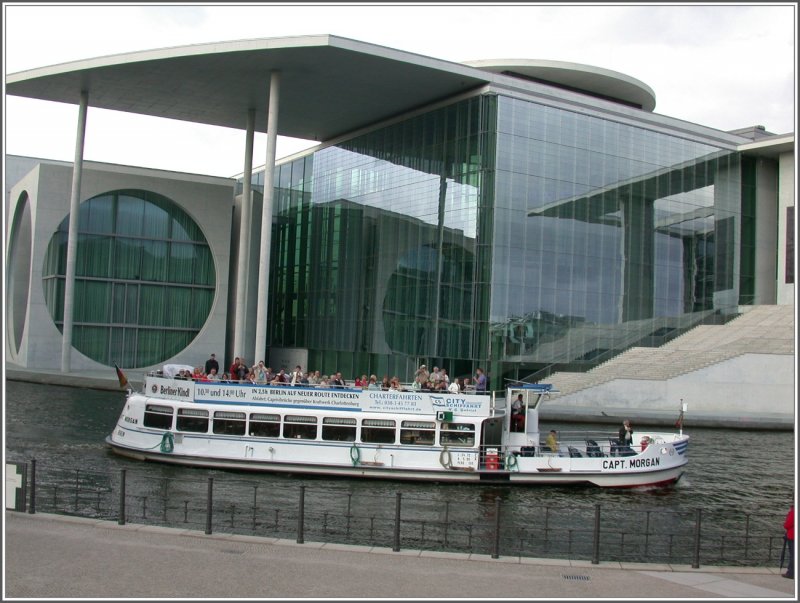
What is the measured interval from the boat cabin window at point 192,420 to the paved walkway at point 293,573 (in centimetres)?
1326

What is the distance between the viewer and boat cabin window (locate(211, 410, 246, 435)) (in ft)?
93.1

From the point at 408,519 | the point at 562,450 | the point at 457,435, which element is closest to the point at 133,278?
the point at 457,435

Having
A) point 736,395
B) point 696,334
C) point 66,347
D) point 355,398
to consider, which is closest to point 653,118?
point 696,334

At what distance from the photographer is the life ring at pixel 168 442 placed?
2845 centimetres

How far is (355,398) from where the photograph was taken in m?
27.7

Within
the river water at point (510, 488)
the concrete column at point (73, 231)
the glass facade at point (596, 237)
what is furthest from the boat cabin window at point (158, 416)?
the concrete column at point (73, 231)

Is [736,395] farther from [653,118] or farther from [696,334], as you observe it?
[653,118]

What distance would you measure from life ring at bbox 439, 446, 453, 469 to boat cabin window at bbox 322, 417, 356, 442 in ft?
9.06

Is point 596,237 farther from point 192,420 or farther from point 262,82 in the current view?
point 192,420

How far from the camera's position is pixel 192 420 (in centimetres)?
2877

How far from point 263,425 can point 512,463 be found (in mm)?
7927

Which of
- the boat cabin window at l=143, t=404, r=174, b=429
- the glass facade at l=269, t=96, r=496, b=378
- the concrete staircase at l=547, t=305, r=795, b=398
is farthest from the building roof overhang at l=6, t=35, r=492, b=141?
the boat cabin window at l=143, t=404, r=174, b=429

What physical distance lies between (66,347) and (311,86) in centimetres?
2412

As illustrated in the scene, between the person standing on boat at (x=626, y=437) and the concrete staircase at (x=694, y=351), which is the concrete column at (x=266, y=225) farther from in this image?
the person standing on boat at (x=626, y=437)
